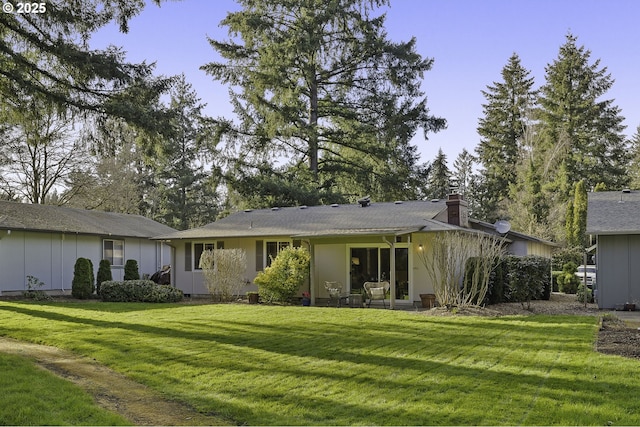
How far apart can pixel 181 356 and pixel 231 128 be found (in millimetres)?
22413

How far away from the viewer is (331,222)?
69.2ft

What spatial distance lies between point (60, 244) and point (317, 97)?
14.9m

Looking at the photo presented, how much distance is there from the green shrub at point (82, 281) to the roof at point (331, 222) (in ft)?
10.1

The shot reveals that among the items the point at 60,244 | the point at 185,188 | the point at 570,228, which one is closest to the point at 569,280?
the point at 570,228

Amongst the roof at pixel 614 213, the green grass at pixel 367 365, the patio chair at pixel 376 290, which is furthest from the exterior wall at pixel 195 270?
the roof at pixel 614 213

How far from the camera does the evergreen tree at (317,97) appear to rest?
29484 millimetres

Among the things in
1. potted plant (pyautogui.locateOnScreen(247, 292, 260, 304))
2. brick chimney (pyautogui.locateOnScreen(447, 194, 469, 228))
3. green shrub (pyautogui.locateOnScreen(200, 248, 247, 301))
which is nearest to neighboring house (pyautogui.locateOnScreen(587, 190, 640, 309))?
brick chimney (pyautogui.locateOnScreen(447, 194, 469, 228))

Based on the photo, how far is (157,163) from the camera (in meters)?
15.9

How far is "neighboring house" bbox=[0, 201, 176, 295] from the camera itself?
22.2m

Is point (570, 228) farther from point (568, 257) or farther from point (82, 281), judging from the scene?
point (82, 281)

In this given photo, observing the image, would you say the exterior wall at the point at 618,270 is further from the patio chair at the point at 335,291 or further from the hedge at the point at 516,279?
the patio chair at the point at 335,291

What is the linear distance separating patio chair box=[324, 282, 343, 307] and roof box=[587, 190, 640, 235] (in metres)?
7.55

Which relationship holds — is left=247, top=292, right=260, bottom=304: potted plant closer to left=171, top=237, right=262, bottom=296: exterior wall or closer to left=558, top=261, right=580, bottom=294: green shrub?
left=171, top=237, right=262, bottom=296: exterior wall

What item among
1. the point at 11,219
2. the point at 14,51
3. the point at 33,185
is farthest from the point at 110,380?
the point at 33,185
